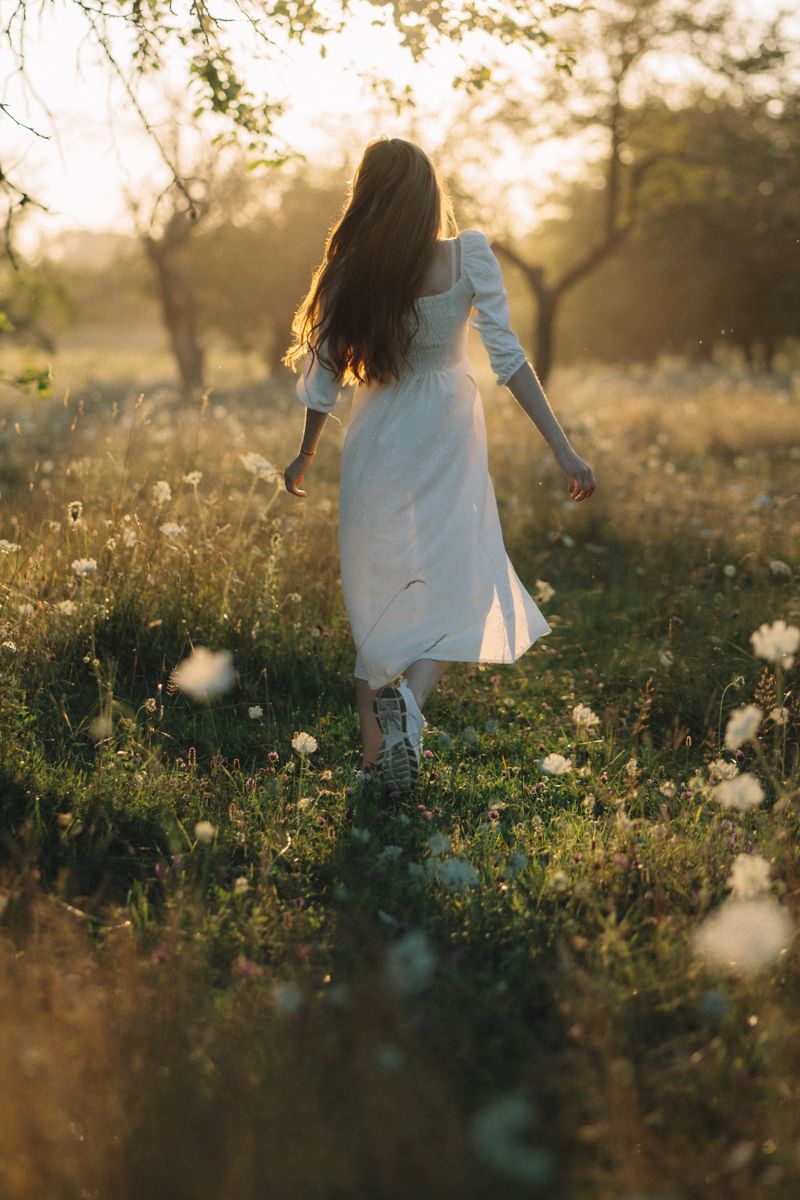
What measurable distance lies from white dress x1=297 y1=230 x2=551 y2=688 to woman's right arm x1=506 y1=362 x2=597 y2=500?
61 millimetres

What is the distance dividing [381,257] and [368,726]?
1681 millimetres

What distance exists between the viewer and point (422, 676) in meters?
3.67

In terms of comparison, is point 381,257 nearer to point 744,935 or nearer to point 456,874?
point 456,874

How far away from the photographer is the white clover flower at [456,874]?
103 inches

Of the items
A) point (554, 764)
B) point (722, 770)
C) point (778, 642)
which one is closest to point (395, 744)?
point (554, 764)

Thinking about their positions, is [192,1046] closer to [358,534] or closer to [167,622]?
[358,534]

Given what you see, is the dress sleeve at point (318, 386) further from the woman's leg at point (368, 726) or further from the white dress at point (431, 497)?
the woman's leg at point (368, 726)

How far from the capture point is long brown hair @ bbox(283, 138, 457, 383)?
138 inches

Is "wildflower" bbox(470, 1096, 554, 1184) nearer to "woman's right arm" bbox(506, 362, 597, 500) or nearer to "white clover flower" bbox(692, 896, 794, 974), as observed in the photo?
"white clover flower" bbox(692, 896, 794, 974)

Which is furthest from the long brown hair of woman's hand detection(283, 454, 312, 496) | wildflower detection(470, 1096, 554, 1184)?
wildflower detection(470, 1096, 554, 1184)

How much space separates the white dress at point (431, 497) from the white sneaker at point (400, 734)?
13.7 inches

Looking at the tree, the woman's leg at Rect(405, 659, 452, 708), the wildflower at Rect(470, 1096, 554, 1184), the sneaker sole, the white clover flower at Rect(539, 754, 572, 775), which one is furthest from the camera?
the tree

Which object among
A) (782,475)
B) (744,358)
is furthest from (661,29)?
(744,358)

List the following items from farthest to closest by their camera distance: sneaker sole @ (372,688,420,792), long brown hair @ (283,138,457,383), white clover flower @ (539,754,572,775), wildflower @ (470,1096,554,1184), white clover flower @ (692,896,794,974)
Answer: long brown hair @ (283,138,457,383) < sneaker sole @ (372,688,420,792) < white clover flower @ (539,754,572,775) < white clover flower @ (692,896,794,974) < wildflower @ (470,1096,554,1184)
